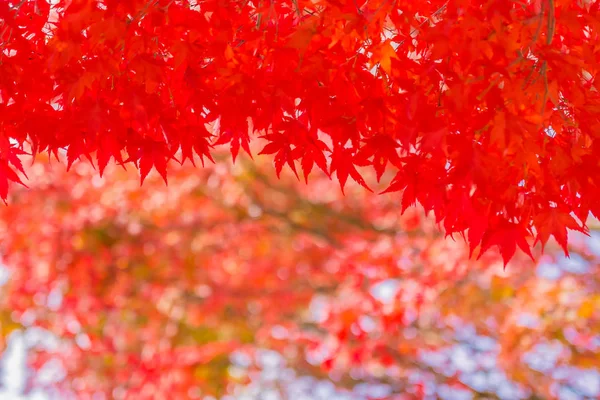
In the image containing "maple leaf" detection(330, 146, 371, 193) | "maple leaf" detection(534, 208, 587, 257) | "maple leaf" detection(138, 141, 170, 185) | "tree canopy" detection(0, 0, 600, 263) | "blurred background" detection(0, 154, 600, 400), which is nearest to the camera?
"tree canopy" detection(0, 0, 600, 263)

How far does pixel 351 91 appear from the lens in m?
2.68

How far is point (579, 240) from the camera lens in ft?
28.7

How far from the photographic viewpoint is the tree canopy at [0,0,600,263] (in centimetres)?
244

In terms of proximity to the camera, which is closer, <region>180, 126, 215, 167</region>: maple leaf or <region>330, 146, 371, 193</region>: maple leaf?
<region>330, 146, 371, 193</region>: maple leaf

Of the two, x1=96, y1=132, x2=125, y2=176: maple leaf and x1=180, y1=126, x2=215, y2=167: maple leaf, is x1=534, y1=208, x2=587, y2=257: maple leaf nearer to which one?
x1=180, y1=126, x2=215, y2=167: maple leaf

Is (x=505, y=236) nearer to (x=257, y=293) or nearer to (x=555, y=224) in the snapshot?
(x=555, y=224)

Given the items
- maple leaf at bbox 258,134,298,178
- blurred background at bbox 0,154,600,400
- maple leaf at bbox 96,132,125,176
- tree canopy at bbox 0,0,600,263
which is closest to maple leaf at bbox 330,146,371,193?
tree canopy at bbox 0,0,600,263

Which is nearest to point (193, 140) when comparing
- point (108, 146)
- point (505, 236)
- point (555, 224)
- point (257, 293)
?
point (108, 146)

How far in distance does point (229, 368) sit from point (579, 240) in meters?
5.90

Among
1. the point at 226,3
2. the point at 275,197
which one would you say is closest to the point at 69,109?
the point at 226,3

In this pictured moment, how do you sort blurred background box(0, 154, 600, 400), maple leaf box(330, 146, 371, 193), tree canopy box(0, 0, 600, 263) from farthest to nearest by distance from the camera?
blurred background box(0, 154, 600, 400)
maple leaf box(330, 146, 371, 193)
tree canopy box(0, 0, 600, 263)

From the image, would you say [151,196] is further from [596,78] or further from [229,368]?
[596,78]

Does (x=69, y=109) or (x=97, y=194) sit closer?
(x=69, y=109)

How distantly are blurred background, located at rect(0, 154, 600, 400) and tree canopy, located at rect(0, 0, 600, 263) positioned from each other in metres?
4.30
